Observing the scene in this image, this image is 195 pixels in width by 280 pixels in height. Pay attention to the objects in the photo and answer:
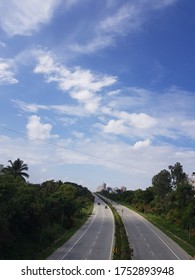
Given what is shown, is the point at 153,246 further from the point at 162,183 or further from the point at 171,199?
the point at 162,183

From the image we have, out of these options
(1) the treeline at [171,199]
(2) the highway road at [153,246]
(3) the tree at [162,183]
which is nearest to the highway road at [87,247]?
(2) the highway road at [153,246]

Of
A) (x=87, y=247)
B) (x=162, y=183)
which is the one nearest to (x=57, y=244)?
(x=87, y=247)

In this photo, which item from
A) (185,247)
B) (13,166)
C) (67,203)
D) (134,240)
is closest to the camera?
(185,247)

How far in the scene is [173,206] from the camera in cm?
9350

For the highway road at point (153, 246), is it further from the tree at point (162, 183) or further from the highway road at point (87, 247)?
the tree at point (162, 183)

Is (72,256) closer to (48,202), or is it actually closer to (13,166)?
(48,202)

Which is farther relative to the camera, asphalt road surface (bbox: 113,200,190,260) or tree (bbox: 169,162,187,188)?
tree (bbox: 169,162,187,188)

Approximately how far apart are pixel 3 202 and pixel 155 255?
59.5 ft

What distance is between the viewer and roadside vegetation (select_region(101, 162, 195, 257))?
6506 cm

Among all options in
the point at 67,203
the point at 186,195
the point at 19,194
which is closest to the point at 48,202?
the point at 19,194

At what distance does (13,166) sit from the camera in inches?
2872

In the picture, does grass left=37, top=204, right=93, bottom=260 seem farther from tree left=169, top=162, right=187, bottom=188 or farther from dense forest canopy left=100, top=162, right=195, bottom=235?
tree left=169, top=162, right=187, bottom=188

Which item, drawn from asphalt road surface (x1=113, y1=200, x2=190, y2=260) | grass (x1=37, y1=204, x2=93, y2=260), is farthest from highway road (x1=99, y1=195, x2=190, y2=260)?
grass (x1=37, y1=204, x2=93, y2=260)

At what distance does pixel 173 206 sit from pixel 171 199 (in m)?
1.69
